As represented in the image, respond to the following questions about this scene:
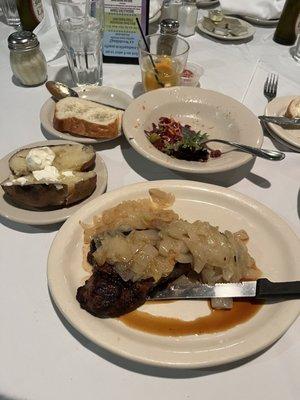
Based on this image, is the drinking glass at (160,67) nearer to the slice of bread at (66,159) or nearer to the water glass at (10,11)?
the slice of bread at (66,159)

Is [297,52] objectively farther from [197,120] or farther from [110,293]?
[110,293]

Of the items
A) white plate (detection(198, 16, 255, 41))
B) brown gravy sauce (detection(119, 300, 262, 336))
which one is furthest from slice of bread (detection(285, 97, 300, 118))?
brown gravy sauce (detection(119, 300, 262, 336))

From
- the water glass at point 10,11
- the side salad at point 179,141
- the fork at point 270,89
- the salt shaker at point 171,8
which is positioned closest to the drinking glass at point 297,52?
the fork at point 270,89

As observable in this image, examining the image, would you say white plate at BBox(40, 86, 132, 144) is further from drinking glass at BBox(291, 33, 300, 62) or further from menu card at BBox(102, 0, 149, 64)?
drinking glass at BBox(291, 33, 300, 62)

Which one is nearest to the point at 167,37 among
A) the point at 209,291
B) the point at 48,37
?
the point at 48,37

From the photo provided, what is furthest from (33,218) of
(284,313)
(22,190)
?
(284,313)

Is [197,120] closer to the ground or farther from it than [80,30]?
closer to the ground

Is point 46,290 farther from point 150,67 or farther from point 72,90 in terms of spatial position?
point 150,67
